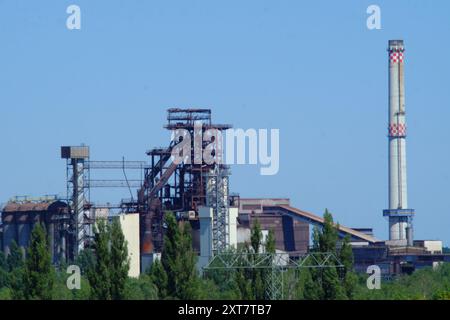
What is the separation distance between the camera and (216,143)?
72.8 metres

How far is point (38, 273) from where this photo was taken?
46281 mm

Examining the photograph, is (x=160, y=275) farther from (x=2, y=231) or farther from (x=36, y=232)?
(x=2, y=231)

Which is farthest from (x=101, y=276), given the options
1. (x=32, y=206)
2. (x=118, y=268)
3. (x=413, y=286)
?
(x=32, y=206)

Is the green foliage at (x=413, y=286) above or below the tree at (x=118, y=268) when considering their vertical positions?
below

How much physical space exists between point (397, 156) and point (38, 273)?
4979 cm

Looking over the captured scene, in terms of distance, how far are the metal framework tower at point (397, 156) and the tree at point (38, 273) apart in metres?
47.9

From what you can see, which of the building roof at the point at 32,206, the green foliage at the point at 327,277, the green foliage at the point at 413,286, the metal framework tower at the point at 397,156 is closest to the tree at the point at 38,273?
the green foliage at the point at 327,277

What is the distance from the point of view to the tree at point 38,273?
150 feet

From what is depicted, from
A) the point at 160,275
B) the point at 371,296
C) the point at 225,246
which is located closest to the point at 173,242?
the point at 160,275

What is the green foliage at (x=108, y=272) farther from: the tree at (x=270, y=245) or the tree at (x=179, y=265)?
the tree at (x=270, y=245)

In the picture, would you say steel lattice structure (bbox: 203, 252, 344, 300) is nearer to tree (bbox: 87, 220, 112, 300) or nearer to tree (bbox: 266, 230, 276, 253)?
tree (bbox: 266, 230, 276, 253)

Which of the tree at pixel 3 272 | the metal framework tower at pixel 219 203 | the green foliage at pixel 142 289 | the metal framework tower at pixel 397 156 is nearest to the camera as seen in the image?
the green foliage at pixel 142 289

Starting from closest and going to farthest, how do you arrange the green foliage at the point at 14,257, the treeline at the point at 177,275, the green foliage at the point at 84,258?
the treeline at the point at 177,275, the green foliage at the point at 84,258, the green foliage at the point at 14,257
